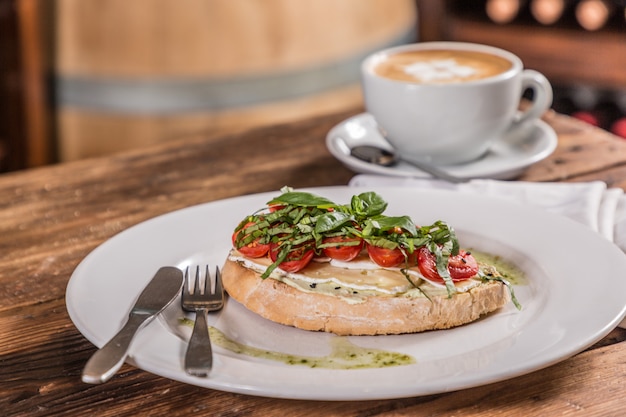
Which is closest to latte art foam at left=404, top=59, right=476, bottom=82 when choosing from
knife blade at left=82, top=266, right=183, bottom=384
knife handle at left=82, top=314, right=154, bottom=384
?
knife blade at left=82, top=266, right=183, bottom=384

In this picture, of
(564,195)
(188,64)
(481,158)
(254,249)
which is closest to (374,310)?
(254,249)

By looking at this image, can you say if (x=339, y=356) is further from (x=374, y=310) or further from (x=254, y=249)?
(x=254, y=249)

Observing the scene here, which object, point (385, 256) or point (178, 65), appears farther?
point (178, 65)

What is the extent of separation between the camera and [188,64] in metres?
1.94

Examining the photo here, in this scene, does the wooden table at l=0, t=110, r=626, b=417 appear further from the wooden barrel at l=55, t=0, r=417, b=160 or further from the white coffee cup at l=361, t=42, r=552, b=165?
the wooden barrel at l=55, t=0, r=417, b=160

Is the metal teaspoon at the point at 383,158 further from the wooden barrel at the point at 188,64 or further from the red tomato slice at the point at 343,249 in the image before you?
the wooden barrel at the point at 188,64

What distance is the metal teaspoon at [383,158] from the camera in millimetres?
1249

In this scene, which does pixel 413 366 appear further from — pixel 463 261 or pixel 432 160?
pixel 432 160

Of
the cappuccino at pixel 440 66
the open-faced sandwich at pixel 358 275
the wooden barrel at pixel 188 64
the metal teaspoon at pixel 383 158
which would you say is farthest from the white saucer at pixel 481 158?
the wooden barrel at pixel 188 64

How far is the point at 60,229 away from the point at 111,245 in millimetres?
226

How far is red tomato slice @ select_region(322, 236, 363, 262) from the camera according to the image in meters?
0.82

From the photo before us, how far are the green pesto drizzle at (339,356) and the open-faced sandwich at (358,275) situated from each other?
A: 27mm

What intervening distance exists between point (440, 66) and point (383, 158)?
20 centimetres

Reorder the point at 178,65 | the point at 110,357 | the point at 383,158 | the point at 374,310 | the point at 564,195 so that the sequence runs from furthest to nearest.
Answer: the point at 178,65, the point at 383,158, the point at 564,195, the point at 374,310, the point at 110,357
